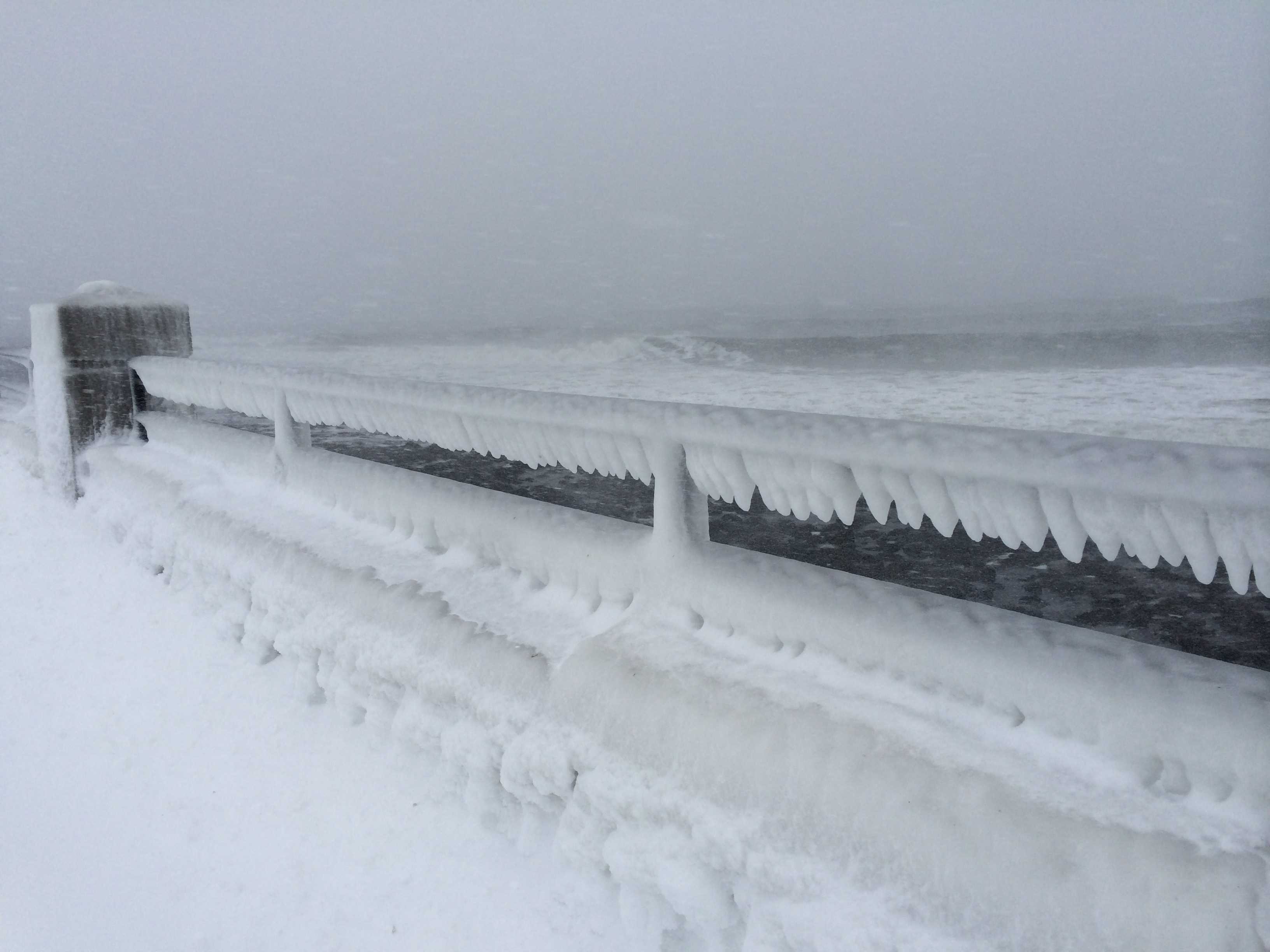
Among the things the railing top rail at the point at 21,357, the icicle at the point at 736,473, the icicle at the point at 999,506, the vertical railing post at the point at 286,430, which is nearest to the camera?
the icicle at the point at 999,506

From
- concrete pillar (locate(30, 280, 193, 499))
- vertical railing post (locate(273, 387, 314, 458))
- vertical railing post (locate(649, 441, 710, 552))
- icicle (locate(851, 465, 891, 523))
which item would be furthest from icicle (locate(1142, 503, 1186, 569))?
concrete pillar (locate(30, 280, 193, 499))

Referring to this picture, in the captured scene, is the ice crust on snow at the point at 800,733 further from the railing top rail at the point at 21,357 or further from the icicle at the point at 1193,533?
the railing top rail at the point at 21,357

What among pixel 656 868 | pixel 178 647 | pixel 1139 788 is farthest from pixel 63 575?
pixel 1139 788

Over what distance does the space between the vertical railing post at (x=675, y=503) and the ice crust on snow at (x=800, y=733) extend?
1.3 inches

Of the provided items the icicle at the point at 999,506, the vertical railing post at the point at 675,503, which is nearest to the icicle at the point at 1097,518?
the icicle at the point at 999,506

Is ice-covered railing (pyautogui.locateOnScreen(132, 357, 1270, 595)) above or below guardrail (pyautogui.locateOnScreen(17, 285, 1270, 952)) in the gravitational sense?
above

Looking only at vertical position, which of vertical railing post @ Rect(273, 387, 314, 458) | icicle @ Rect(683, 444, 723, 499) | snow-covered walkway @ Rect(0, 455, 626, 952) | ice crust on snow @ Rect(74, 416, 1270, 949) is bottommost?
snow-covered walkway @ Rect(0, 455, 626, 952)

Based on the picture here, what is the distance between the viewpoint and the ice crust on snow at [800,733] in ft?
4.00

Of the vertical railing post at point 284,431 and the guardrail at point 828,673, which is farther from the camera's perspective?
the vertical railing post at point 284,431

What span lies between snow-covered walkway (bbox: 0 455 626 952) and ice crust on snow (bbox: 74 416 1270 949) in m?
0.13

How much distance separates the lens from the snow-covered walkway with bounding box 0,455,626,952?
1951 mm

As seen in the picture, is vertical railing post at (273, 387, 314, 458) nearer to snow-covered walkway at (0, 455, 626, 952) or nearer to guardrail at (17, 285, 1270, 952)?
guardrail at (17, 285, 1270, 952)

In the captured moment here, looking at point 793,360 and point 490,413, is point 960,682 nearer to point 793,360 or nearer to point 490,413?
point 490,413

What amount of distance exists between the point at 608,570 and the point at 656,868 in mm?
708
